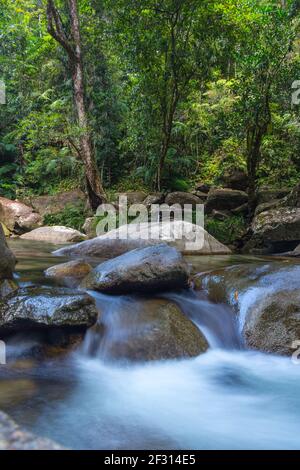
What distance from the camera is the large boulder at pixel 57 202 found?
14.1 meters

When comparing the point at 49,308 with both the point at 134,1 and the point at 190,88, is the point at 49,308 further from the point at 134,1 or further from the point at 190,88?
the point at 190,88

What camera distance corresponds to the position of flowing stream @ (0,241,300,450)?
266 centimetres

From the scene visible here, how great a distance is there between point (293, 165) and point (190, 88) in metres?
3.74

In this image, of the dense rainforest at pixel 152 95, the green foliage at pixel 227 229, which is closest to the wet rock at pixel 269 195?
the dense rainforest at pixel 152 95

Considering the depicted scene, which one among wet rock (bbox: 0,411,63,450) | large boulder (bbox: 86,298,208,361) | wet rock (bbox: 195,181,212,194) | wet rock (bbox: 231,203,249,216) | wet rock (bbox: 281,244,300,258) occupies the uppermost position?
wet rock (bbox: 195,181,212,194)

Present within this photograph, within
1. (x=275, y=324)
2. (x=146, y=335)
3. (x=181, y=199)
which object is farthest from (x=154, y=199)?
(x=146, y=335)

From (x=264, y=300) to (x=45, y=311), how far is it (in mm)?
2258

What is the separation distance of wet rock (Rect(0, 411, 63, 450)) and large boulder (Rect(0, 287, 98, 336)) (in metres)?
1.28

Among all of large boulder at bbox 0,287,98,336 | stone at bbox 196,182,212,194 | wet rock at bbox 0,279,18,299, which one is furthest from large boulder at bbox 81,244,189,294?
stone at bbox 196,182,212,194

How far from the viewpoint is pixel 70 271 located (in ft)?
18.1

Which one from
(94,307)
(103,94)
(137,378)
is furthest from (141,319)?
(103,94)

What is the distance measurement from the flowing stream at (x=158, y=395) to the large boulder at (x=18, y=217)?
886cm

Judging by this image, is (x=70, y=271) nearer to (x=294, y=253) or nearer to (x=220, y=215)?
(x=294, y=253)

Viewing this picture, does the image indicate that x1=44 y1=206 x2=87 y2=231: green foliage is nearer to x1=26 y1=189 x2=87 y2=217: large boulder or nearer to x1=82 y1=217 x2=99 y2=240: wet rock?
x1=26 y1=189 x2=87 y2=217: large boulder
